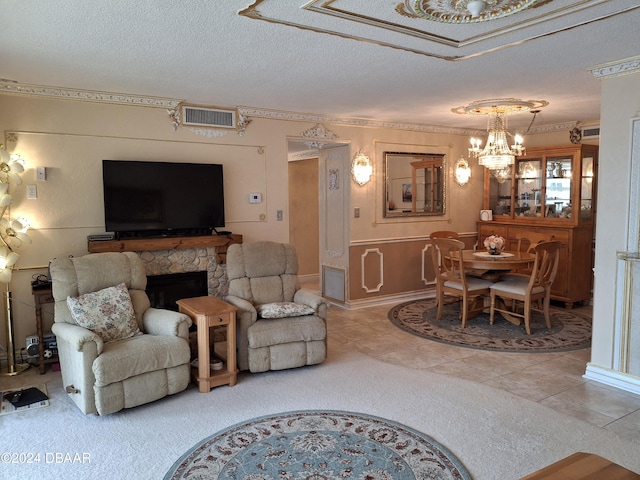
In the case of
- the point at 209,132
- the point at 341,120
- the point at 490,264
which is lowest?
the point at 490,264

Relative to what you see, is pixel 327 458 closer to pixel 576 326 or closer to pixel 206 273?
pixel 206 273

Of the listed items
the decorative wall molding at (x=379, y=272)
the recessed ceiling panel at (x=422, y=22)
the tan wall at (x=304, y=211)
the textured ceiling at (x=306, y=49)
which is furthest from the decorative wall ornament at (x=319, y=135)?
the recessed ceiling panel at (x=422, y=22)

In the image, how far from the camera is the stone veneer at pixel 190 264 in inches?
188

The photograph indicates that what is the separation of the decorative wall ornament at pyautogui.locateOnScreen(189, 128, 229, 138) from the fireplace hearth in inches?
57.5

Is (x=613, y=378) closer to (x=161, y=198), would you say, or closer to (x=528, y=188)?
(x=528, y=188)

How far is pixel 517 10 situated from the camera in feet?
8.79

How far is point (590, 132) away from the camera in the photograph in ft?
21.8

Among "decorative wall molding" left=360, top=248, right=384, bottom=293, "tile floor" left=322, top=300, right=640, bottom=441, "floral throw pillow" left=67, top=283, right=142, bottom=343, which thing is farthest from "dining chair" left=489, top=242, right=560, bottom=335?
"floral throw pillow" left=67, top=283, right=142, bottom=343

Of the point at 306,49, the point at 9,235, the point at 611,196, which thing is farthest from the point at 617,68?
the point at 9,235

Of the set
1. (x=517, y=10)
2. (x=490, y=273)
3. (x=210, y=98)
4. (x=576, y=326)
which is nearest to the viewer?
(x=517, y=10)

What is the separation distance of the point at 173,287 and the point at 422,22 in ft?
11.2

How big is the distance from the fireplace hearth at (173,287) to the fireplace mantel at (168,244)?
0.29 m

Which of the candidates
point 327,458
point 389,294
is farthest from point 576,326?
point 327,458

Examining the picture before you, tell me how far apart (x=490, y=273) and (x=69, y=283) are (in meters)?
4.50
